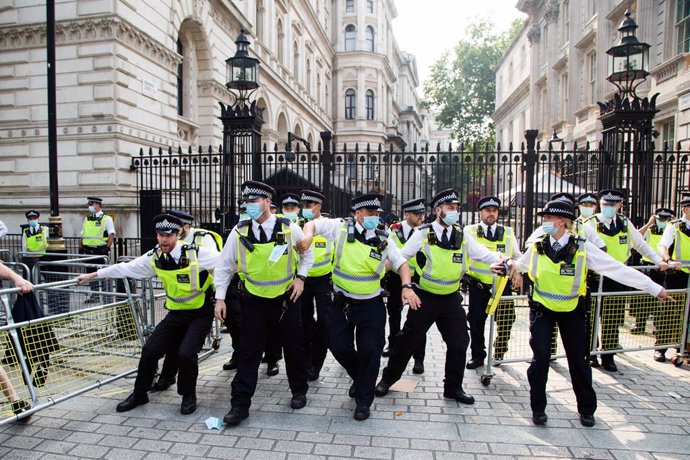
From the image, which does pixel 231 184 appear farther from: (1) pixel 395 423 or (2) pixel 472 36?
(2) pixel 472 36

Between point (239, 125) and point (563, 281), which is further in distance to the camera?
point (239, 125)

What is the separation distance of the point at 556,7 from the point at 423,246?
102ft

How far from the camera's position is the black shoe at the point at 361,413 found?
448 cm

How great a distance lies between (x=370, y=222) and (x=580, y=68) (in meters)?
25.2

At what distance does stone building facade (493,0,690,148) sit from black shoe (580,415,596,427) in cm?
1263

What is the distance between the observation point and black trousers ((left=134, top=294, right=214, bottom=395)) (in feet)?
15.4

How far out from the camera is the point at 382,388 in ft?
16.8

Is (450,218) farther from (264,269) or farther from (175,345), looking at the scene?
(175,345)

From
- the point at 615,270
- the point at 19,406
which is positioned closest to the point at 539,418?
the point at 615,270

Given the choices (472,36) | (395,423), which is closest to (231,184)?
(395,423)

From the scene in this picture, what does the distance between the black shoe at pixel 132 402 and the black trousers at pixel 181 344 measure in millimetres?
54

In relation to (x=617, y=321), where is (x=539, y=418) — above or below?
below

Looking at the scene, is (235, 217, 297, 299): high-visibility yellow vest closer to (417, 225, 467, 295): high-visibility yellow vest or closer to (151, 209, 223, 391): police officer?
(151, 209, 223, 391): police officer

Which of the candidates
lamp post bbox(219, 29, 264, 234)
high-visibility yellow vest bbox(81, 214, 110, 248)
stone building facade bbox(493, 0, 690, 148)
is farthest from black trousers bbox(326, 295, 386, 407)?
stone building facade bbox(493, 0, 690, 148)
